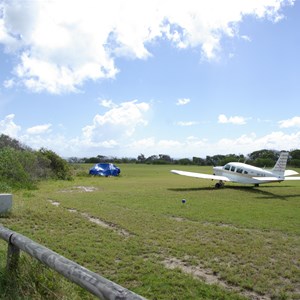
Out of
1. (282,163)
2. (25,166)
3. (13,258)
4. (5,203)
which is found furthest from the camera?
(25,166)

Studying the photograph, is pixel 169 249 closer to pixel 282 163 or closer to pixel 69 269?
pixel 69 269

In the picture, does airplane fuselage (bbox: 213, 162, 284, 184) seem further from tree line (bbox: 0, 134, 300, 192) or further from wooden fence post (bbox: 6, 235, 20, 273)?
wooden fence post (bbox: 6, 235, 20, 273)

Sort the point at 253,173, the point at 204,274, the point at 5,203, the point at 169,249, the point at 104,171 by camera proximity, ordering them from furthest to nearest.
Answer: the point at 104,171, the point at 253,173, the point at 5,203, the point at 169,249, the point at 204,274

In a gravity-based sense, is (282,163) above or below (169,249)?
above

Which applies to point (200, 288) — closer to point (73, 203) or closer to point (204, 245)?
point (204, 245)

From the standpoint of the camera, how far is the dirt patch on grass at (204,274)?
197 inches

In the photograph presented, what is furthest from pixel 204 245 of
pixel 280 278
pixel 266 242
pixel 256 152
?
pixel 256 152

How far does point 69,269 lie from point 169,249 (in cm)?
442

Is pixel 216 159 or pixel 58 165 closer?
pixel 58 165

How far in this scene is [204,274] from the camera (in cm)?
582

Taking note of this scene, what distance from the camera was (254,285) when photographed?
17.4ft

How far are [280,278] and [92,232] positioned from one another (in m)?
4.96

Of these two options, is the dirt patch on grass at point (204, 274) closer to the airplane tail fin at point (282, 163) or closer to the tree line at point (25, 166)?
the tree line at point (25, 166)

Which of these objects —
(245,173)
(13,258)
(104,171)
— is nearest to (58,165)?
(104,171)
